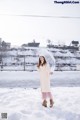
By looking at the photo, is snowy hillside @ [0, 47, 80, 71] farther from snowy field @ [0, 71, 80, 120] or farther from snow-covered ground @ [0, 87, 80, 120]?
snow-covered ground @ [0, 87, 80, 120]

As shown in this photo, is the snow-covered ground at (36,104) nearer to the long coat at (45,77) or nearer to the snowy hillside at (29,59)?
the long coat at (45,77)

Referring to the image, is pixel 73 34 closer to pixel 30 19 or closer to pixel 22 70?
pixel 30 19

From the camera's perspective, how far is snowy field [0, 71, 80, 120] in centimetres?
280

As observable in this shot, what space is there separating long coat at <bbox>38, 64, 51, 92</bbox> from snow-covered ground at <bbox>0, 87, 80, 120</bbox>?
62 millimetres

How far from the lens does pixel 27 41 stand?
116 inches

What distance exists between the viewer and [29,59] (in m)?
2.94

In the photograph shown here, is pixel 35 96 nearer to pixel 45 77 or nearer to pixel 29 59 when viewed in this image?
pixel 45 77

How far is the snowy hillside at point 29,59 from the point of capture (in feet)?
9.63

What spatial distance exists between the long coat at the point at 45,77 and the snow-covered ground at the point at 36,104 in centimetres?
6

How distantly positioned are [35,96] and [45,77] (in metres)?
0.23

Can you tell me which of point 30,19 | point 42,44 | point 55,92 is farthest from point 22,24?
point 55,92

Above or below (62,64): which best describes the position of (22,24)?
above

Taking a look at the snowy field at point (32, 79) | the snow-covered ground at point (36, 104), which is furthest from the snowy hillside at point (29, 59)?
the snow-covered ground at point (36, 104)

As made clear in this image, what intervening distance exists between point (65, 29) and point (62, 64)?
39 centimetres
